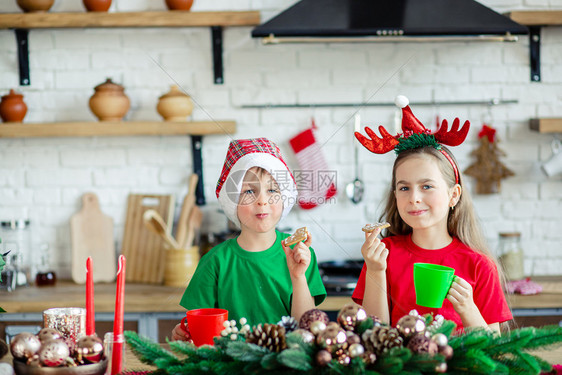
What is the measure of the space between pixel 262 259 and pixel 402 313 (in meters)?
0.37

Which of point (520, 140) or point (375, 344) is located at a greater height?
point (520, 140)

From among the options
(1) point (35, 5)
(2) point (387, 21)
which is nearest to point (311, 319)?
(2) point (387, 21)

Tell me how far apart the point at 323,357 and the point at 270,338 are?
0.09 meters

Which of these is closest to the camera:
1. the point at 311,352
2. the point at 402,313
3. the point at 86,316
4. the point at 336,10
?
the point at 311,352

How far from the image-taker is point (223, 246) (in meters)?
1.63

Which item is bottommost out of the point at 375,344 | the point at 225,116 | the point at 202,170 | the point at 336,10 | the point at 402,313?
the point at 402,313

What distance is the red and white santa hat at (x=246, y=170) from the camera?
154 cm

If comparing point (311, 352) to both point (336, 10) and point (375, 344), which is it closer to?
point (375, 344)

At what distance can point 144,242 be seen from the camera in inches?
112

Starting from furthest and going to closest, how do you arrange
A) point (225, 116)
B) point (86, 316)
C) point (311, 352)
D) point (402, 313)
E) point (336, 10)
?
point (225, 116)
point (336, 10)
point (402, 313)
point (86, 316)
point (311, 352)

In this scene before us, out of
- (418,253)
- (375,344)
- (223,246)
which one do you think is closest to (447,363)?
(375,344)

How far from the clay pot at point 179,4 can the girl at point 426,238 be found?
1.43 metres

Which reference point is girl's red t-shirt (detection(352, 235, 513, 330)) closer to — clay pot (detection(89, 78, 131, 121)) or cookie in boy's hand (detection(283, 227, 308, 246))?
cookie in boy's hand (detection(283, 227, 308, 246))

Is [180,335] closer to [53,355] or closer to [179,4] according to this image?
[53,355]
